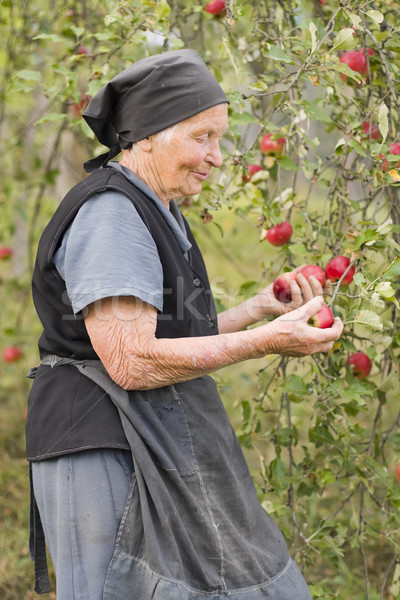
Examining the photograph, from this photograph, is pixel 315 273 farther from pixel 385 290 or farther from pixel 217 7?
pixel 217 7

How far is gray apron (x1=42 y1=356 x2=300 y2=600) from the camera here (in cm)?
126

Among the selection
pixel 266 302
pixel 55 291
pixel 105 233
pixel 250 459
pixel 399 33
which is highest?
pixel 399 33

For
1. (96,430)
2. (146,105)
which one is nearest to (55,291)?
(96,430)

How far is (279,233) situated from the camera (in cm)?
190

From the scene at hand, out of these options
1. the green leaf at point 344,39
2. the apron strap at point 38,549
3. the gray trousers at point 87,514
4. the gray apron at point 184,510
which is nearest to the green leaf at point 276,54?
the green leaf at point 344,39

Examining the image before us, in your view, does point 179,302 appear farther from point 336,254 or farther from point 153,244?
point 336,254

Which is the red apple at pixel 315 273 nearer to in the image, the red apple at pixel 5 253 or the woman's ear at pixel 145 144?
the woman's ear at pixel 145 144

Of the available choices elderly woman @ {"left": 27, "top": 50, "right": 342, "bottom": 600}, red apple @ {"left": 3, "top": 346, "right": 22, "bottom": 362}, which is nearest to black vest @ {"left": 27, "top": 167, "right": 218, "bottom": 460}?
elderly woman @ {"left": 27, "top": 50, "right": 342, "bottom": 600}

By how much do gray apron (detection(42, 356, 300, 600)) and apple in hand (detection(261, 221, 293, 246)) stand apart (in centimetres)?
56

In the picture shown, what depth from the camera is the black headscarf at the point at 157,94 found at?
135 cm

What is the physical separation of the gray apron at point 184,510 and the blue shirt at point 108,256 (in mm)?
204

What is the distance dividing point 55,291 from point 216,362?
0.35 m

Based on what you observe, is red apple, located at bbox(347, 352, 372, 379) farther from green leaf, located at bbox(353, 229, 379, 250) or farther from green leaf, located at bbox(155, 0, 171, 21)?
green leaf, located at bbox(155, 0, 171, 21)

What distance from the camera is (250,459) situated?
325cm
